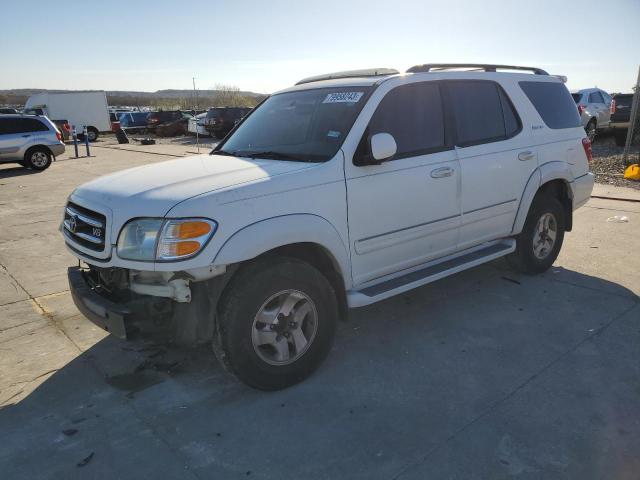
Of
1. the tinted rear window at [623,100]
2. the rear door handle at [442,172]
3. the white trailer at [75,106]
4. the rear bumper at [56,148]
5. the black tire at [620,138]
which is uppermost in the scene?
the white trailer at [75,106]

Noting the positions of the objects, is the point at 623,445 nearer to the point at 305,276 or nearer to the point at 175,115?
the point at 305,276

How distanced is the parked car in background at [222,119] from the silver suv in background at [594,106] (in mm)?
15440

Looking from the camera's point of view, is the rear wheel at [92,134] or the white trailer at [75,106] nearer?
the rear wheel at [92,134]

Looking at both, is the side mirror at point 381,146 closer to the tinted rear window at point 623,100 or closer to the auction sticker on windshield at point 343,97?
the auction sticker on windshield at point 343,97

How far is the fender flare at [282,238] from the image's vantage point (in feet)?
9.51

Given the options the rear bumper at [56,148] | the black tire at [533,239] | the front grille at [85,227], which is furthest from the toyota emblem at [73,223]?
the rear bumper at [56,148]

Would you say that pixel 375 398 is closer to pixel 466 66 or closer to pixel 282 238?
pixel 282 238

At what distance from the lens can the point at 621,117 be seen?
51.3ft

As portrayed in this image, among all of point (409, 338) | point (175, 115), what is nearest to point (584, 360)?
point (409, 338)

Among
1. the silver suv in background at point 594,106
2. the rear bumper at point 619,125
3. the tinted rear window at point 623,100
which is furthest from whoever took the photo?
the silver suv in background at point 594,106

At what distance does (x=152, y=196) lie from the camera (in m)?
3.02

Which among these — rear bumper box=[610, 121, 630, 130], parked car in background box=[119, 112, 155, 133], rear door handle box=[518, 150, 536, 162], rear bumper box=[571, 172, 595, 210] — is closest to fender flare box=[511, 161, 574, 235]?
rear door handle box=[518, 150, 536, 162]

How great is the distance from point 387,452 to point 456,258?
2095 mm

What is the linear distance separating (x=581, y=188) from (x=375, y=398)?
3539 millimetres
